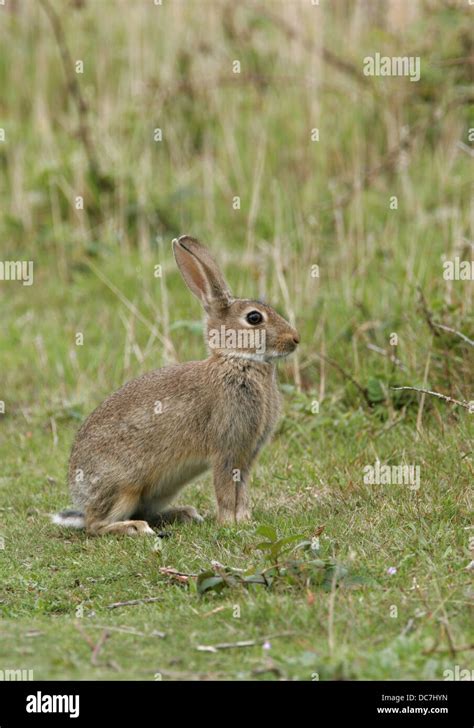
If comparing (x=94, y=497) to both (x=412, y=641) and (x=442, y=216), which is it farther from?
(x=442, y=216)

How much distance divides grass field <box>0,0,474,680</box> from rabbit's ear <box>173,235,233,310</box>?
3.97 feet

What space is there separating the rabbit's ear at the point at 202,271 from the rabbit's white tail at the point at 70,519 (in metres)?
1.44

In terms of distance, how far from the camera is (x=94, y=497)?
6633 millimetres

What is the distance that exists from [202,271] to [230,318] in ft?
1.09

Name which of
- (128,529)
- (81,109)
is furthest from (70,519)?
A: (81,109)

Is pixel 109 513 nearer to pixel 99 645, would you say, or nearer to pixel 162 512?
pixel 162 512

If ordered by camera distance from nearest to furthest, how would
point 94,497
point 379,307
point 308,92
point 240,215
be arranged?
1. point 94,497
2. point 379,307
3. point 240,215
4. point 308,92

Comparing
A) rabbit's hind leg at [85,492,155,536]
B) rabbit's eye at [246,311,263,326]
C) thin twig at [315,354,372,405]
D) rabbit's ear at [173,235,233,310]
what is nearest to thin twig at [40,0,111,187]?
thin twig at [315,354,372,405]

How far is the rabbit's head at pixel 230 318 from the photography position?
263 inches

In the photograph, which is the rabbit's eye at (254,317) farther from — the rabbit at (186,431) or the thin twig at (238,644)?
the thin twig at (238,644)

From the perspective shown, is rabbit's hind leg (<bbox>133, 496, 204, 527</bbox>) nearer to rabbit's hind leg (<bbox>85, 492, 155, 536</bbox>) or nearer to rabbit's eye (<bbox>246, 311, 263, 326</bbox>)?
rabbit's hind leg (<bbox>85, 492, 155, 536</bbox>)

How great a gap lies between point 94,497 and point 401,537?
189cm

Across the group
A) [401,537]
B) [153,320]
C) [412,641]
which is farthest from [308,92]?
[412,641]
